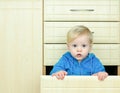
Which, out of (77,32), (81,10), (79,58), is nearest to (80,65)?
(79,58)

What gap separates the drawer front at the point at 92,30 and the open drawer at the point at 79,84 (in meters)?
0.43

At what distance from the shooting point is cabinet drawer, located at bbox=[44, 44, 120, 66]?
1606mm

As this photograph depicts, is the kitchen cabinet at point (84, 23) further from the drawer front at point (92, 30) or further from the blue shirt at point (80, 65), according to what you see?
the blue shirt at point (80, 65)

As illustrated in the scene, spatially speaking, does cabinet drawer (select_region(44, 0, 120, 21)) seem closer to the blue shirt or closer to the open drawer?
the blue shirt

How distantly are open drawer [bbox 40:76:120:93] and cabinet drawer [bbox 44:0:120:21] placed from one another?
1.54 ft

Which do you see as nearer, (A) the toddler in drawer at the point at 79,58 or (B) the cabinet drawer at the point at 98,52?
(A) the toddler in drawer at the point at 79,58

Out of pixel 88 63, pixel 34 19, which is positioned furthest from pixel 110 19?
pixel 34 19

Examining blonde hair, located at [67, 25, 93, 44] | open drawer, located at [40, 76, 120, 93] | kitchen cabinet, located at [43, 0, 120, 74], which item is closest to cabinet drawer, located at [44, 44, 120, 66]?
kitchen cabinet, located at [43, 0, 120, 74]

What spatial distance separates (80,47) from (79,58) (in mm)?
54

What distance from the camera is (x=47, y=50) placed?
160cm

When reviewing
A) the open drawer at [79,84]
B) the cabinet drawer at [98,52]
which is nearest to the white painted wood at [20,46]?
the cabinet drawer at [98,52]

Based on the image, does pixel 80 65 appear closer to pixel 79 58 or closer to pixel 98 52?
pixel 79 58

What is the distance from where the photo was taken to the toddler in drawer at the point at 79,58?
147 cm

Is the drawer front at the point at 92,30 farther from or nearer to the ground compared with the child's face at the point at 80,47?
farther from the ground
